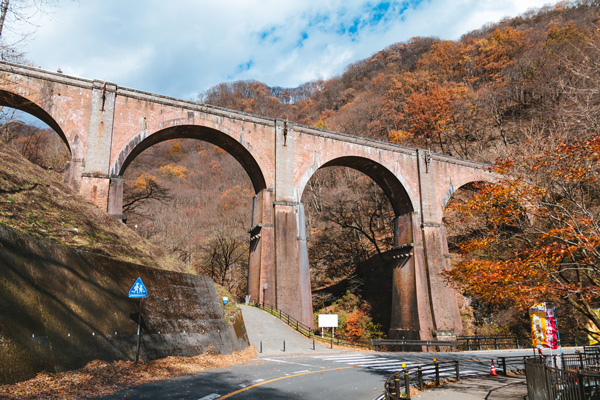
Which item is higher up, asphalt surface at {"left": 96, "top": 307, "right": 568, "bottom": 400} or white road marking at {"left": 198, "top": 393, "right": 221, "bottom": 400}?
white road marking at {"left": 198, "top": 393, "right": 221, "bottom": 400}

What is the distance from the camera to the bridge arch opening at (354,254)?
30.0 metres

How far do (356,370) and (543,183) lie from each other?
27.3ft

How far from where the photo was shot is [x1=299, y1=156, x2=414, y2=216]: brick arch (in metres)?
24.7

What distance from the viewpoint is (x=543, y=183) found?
1324 cm

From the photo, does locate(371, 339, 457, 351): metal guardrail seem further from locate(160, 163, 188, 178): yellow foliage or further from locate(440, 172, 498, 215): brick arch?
locate(160, 163, 188, 178): yellow foliage

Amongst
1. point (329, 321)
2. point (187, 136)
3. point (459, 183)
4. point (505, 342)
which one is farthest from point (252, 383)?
point (459, 183)

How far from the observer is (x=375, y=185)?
35.2 m

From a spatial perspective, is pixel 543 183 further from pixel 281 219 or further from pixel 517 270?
pixel 281 219

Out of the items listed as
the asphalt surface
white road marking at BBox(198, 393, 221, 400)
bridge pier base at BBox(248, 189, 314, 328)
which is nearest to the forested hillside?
bridge pier base at BBox(248, 189, 314, 328)

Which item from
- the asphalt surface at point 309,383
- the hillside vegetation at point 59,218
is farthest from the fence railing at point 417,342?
the hillside vegetation at point 59,218

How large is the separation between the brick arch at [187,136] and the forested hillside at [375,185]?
29.1ft

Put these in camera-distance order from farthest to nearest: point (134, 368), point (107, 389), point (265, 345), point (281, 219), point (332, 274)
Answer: point (332, 274) → point (281, 219) → point (265, 345) → point (134, 368) → point (107, 389)

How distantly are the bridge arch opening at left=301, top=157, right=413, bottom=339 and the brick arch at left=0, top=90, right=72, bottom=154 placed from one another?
1771cm

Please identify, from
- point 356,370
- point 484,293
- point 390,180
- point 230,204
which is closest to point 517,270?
point 484,293
